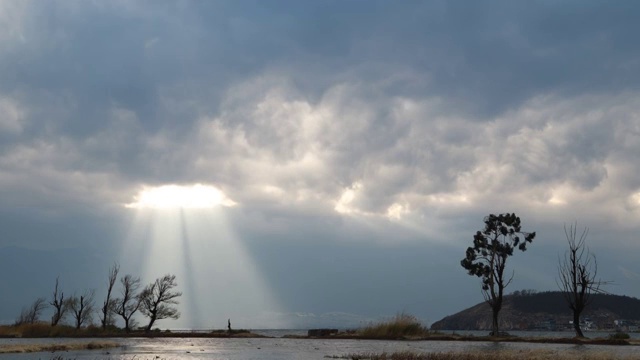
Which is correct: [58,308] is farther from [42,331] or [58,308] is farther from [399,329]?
[399,329]

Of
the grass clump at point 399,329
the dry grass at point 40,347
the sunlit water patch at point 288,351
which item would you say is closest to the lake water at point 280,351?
the sunlit water patch at point 288,351

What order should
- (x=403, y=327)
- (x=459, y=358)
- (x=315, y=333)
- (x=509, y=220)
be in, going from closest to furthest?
(x=459, y=358), (x=403, y=327), (x=509, y=220), (x=315, y=333)

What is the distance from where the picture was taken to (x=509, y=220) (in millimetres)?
85500

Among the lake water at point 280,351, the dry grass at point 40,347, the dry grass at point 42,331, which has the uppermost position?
the dry grass at point 42,331

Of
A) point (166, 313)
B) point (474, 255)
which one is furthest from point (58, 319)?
point (474, 255)

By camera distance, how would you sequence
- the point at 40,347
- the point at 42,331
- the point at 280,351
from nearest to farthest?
the point at 280,351 < the point at 40,347 < the point at 42,331

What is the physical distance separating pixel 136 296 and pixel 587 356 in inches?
4041

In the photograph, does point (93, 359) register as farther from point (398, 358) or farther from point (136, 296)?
point (136, 296)

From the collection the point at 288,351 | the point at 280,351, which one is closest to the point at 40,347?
the point at 280,351

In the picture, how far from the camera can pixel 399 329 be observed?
78312 millimetres

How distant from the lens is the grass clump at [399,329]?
78250mm

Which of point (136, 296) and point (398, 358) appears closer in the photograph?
point (398, 358)

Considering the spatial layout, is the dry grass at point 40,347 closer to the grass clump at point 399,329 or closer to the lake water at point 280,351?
the lake water at point 280,351

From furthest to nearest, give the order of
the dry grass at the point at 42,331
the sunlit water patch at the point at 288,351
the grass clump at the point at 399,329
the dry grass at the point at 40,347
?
the dry grass at the point at 42,331 < the grass clump at the point at 399,329 < the dry grass at the point at 40,347 < the sunlit water patch at the point at 288,351
